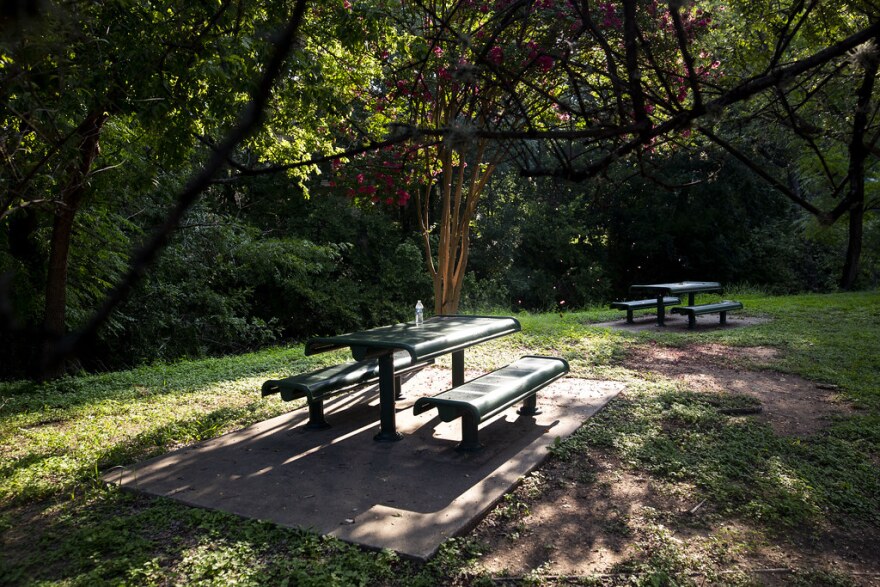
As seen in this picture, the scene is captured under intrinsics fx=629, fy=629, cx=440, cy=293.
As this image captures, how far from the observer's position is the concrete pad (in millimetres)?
3355

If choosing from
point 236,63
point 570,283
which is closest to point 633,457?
point 236,63

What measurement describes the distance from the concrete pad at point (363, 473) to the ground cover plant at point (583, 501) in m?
0.13

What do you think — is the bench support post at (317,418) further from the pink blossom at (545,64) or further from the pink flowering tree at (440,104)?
the pink blossom at (545,64)

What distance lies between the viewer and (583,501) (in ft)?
12.0

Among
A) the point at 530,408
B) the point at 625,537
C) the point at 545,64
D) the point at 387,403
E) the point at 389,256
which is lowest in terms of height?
the point at 625,537

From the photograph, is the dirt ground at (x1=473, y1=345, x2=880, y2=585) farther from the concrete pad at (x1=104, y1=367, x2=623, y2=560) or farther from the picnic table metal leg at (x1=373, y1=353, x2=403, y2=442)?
the picnic table metal leg at (x1=373, y1=353, x2=403, y2=442)

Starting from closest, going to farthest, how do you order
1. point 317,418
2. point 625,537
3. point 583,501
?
point 625,537 → point 583,501 → point 317,418

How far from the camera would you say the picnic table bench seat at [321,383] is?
15.6 feet

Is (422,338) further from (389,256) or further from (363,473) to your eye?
(389,256)

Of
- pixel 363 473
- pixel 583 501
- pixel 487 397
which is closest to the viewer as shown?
pixel 583 501

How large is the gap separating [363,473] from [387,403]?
78 cm

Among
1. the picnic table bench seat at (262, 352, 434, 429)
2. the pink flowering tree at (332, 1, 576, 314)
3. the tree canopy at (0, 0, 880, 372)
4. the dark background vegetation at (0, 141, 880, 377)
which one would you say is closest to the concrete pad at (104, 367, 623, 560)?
the picnic table bench seat at (262, 352, 434, 429)

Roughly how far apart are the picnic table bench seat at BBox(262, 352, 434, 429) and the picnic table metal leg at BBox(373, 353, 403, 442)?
220mm

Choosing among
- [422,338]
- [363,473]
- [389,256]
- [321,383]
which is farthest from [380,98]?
[389,256]
